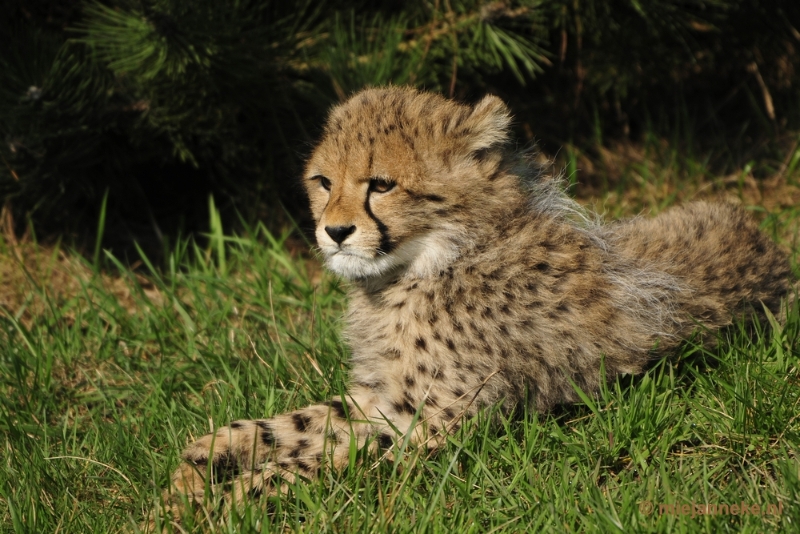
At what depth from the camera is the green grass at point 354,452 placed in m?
2.66

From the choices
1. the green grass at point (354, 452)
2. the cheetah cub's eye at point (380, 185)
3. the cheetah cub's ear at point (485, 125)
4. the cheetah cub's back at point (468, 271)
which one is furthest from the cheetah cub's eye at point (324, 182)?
the green grass at point (354, 452)

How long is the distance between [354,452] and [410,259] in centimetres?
72

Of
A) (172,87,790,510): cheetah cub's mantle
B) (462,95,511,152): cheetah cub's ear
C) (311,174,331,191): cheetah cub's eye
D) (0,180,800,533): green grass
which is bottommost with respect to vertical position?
(0,180,800,533): green grass

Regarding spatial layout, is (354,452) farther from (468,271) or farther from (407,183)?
(407,183)

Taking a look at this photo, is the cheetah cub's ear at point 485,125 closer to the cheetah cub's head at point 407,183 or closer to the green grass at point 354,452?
the cheetah cub's head at point 407,183

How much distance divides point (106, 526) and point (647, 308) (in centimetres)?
200

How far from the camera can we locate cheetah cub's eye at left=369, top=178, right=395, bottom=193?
3.06 m

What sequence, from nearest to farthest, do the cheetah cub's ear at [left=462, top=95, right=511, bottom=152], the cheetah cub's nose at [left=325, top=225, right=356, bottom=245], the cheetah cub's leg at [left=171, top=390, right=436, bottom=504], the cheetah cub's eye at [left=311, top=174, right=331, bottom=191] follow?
the cheetah cub's leg at [left=171, top=390, right=436, bottom=504], the cheetah cub's nose at [left=325, top=225, right=356, bottom=245], the cheetah cub's ear at [left=462, top=95, right=511, bottom=152], the cheetah cub's eye at [left=311, top=174, right=331, bottom=191]

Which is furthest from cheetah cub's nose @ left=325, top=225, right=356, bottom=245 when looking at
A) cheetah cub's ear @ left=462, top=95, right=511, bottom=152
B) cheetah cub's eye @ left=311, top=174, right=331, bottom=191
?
cheetah cub's ear @ left=462, top=95, right=511, bottom=152

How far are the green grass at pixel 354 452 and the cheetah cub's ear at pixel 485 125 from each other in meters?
0.98

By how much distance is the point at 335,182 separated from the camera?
10.3ft

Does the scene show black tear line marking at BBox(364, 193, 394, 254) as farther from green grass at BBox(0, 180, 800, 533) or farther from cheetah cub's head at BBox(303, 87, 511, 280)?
green grass at BBox(0, 180, 800, 533)

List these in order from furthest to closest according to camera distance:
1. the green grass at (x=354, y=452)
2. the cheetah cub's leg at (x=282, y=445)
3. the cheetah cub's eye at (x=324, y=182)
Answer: the cheetah cub's eye at (x=324, y=182)
the cheetah cub's leg at (x=282, y=445)
the green grass at (x=354, y=452)

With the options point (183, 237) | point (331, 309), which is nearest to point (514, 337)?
point (331, 309)
